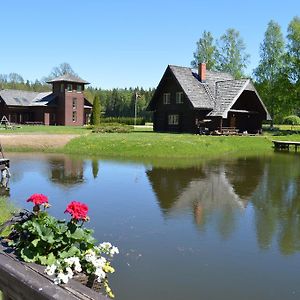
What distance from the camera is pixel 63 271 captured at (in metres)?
3.93

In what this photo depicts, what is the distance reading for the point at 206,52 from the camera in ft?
230

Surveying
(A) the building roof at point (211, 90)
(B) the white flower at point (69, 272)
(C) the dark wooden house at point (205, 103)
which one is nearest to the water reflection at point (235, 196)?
(B) the white flower at point (69, 272)

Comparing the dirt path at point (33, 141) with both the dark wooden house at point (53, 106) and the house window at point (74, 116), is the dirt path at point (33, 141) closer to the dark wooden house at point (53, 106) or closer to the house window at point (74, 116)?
the dark wooden house at point (53, 106)

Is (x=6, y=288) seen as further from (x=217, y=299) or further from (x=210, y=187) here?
(x=210, y=187)

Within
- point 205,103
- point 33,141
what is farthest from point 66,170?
point 205,103

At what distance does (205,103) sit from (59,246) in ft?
139

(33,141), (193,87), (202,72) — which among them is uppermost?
(202,72)

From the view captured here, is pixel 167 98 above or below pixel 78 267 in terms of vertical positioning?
above

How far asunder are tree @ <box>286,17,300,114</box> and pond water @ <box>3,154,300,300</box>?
36584 mm

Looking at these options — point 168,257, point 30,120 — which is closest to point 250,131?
point 30,120

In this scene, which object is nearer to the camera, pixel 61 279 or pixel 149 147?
pixel 61 279

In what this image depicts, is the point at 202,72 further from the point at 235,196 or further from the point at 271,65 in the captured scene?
the point at 235,196

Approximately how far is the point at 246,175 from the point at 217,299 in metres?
15.6

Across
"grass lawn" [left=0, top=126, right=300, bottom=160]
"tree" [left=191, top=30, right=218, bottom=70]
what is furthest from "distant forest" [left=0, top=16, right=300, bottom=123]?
"grass lawn" [left=0, top=126, right=300, bottom=160]
